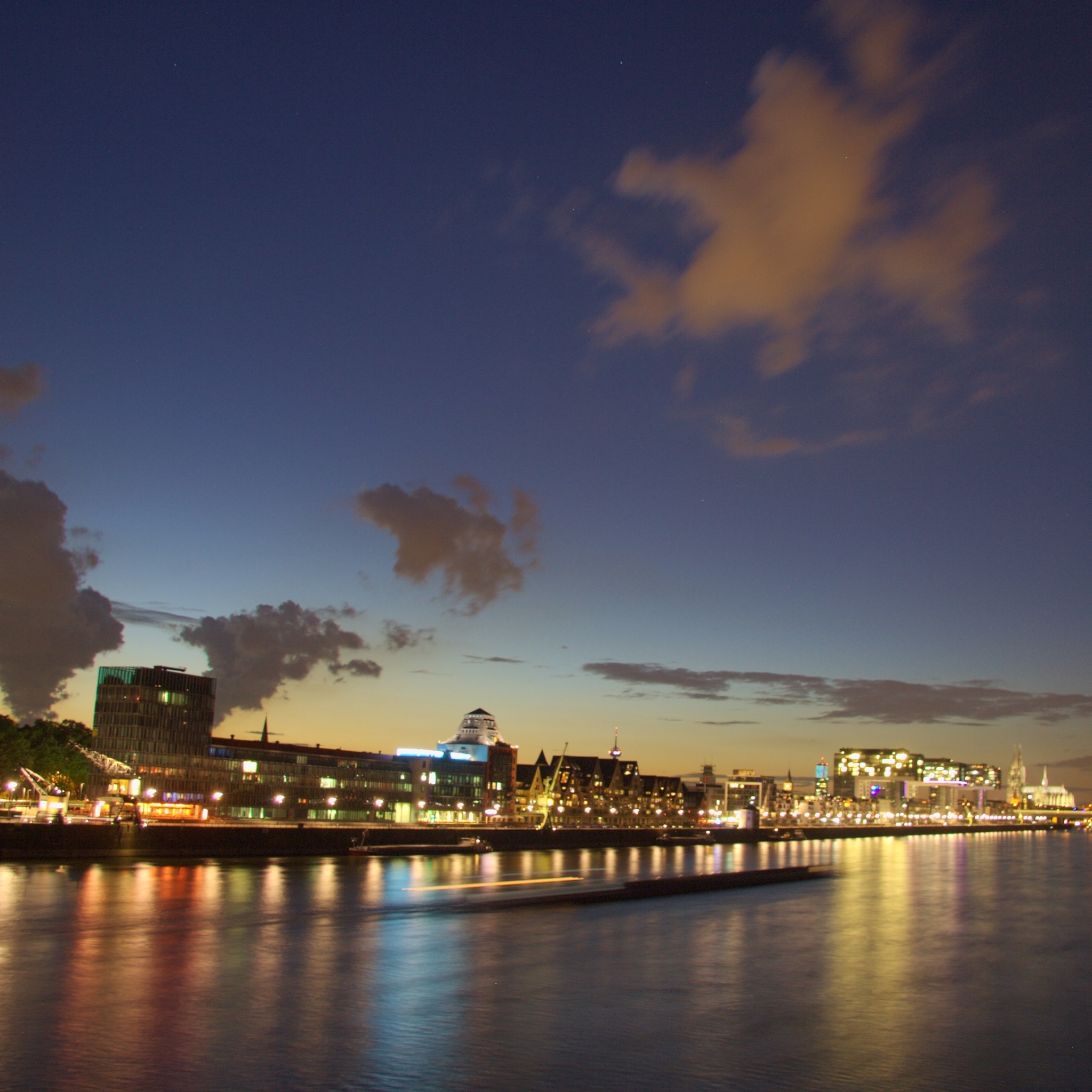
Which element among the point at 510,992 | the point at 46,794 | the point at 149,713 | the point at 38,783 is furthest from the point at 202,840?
the point at 510,992

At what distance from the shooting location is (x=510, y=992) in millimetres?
40812

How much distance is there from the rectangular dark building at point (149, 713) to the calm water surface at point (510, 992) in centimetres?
6818

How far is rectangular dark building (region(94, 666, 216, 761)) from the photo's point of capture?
15075 centimetres

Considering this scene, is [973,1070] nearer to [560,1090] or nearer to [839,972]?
[560,1090]

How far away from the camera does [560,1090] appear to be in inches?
1051

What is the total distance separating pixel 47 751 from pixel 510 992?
123 metres

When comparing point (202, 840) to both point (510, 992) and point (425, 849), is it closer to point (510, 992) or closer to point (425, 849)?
point (425, 849)

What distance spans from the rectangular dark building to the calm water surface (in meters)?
68.2

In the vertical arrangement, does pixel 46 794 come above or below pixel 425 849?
above

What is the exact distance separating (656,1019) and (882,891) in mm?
73898

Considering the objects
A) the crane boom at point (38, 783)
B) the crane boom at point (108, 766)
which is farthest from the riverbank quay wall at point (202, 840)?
the crane boom at point (38, 783)

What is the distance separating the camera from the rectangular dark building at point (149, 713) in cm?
15075

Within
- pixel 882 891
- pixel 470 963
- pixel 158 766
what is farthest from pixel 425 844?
pixel 470 963

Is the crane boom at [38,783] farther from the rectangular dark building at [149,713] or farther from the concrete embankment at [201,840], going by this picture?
the concrete embankment at [201,840]
